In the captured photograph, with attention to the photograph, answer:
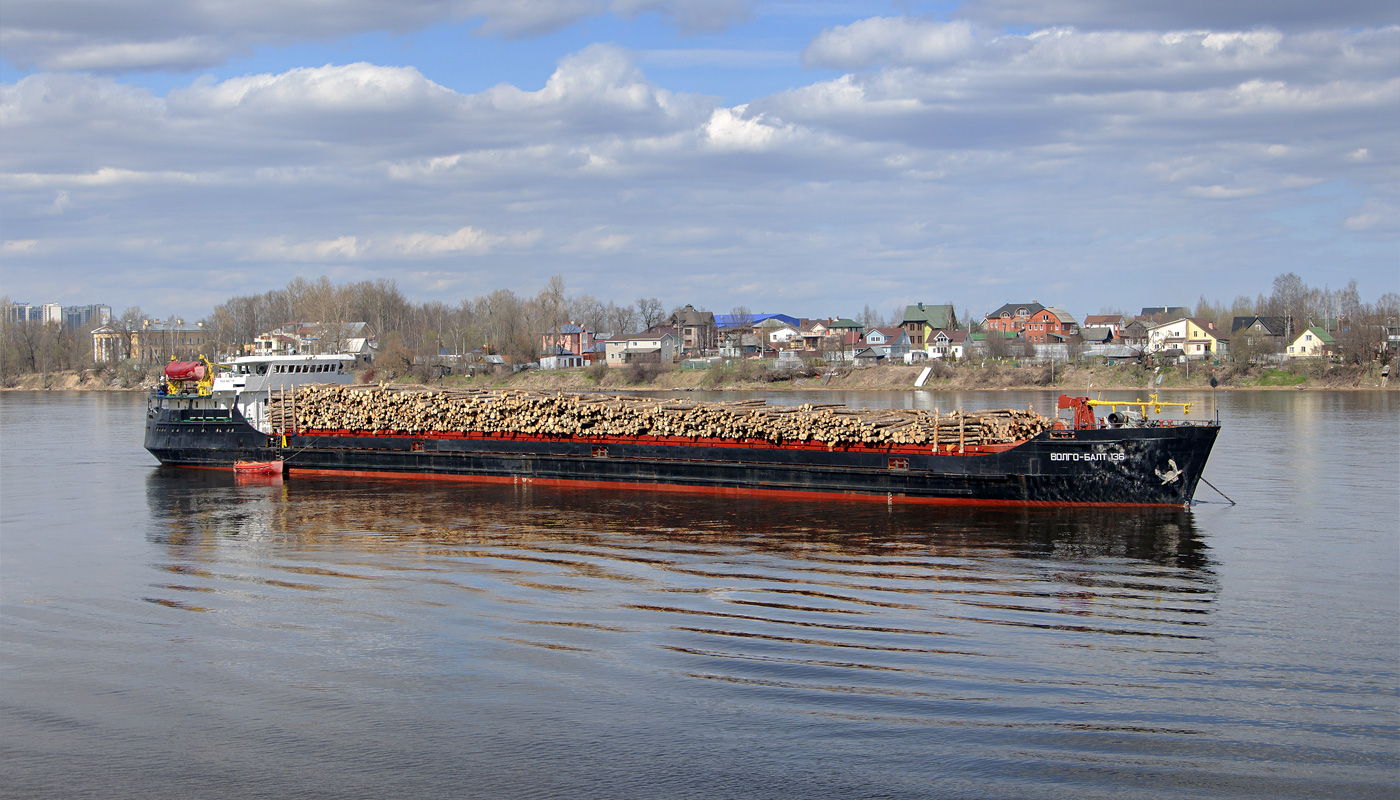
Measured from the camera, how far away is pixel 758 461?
2770 cm

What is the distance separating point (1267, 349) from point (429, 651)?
101312 mm

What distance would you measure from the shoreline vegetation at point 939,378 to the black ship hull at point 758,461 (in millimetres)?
59841

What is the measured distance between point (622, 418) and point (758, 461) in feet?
15.1

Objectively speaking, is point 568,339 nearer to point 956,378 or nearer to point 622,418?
point 956,378

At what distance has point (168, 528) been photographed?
24.6 m

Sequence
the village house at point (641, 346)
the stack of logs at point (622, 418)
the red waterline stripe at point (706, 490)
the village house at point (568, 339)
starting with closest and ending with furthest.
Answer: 1. the red waterline stripe at point (706, 490)
2. the stack of logs at point (622, 418)
3. the village house at point (641, 346)
4. the village house at point (568, 339)

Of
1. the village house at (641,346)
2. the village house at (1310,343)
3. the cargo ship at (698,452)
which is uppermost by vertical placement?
the village house at (641,346)

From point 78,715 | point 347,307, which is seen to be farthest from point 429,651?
A: point 347,307

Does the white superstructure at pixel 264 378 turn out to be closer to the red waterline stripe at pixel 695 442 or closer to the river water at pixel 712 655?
the red waterline stripe at pixel 695 442

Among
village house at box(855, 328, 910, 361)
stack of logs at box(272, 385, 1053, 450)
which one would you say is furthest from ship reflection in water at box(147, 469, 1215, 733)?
village house at box(855, 328, 910, 361)

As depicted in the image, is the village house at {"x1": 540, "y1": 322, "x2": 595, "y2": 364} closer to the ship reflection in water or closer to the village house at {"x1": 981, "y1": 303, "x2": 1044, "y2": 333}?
the village house at {"x1": 981, "y1": 303, "x2": 1044, "y2": 333}

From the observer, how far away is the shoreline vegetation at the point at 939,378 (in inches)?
3465

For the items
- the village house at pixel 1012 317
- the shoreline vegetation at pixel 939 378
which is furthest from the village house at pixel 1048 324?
the shoreline vegetation at pixel 939 378

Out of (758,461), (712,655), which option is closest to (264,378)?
(758,461)
